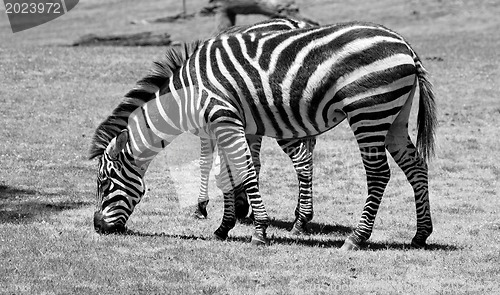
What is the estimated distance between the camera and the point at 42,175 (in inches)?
554

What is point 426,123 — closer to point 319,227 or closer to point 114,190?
point 319,227

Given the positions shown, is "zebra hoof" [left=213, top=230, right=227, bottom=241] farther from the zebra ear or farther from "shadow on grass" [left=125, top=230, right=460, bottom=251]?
the zebra ear

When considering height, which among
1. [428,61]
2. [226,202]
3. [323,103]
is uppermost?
[323,103]

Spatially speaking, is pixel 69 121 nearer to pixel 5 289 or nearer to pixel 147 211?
pixel 147 211

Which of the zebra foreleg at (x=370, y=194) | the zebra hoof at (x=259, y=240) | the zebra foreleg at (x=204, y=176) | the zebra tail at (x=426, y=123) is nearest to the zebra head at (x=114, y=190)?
the zebra hoof at (x=259, y=240)

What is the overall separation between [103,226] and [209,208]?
267cm

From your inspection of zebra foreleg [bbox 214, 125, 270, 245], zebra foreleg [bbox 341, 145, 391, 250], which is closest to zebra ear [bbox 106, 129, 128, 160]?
zebra foreleg [bbox 214, 125, 270, 245]

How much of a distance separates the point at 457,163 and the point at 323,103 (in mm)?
7095

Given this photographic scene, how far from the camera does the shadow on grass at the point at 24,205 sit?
11.1 meters

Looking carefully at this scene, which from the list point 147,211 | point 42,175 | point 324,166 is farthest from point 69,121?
point 147,211

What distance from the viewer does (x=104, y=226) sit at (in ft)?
33.1

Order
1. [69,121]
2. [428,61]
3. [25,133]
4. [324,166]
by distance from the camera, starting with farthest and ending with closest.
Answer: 1. [428,61]
2. [69,121]
3. [25,133]
4. [324,166]

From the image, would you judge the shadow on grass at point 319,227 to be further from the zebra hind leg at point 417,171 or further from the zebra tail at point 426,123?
the zebra tail at point 426,123

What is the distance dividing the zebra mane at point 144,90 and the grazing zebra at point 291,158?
1194mm
